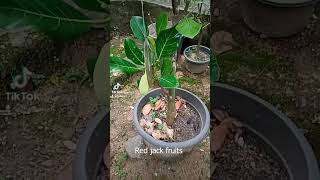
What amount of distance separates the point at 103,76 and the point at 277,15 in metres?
0.65

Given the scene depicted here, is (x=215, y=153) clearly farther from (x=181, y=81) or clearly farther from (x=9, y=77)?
(x=9, y=77)

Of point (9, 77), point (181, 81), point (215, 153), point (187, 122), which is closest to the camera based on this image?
point (187, 122)

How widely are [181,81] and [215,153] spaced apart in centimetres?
24

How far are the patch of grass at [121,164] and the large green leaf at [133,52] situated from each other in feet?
0.97

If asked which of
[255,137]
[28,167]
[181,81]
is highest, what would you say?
[181,81]

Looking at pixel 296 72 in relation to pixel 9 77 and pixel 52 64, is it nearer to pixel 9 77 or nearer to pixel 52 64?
pixel 52 64

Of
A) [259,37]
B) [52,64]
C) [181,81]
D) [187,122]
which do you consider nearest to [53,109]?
[52,64]

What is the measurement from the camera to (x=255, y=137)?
1242mm

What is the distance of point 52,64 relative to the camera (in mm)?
1546

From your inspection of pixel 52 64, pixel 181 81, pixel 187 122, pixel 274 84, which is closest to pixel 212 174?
pixel 187 122

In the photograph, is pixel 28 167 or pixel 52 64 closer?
pixel 28 167

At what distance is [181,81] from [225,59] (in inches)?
10.9

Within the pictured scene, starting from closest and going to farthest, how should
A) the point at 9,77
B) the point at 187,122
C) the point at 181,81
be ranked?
the point at 187,122
the point at 181,81
the point at 9,77

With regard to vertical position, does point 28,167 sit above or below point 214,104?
below
